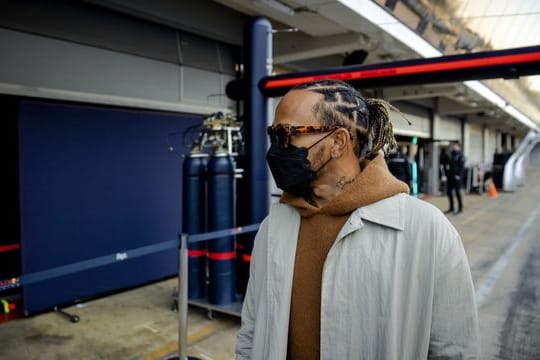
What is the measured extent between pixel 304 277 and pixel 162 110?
5.09m

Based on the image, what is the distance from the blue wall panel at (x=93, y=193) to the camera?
15.4ft

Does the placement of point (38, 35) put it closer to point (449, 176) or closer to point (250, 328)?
point (250, 328)

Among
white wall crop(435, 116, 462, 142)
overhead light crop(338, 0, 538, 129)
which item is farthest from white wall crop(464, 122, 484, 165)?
overhead light crop(338, 0, 538, 129)

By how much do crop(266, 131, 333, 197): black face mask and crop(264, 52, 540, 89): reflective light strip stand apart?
2.43 m

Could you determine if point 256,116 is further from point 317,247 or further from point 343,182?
point 317,247

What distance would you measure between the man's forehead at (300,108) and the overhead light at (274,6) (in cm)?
450

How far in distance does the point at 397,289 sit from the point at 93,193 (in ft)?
15.7

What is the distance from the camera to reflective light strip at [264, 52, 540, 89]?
309 cm

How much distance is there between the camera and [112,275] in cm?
546

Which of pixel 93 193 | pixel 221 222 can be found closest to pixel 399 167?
pixel 221 222

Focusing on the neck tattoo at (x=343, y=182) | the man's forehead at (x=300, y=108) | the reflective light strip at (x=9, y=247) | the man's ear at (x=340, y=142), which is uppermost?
the man's forehead at (x=300, y=108)

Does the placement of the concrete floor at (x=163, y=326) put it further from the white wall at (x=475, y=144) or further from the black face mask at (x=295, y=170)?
the white wall at (x=475, y=144)

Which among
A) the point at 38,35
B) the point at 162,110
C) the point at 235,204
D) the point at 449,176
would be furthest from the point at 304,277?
the point at 449,176

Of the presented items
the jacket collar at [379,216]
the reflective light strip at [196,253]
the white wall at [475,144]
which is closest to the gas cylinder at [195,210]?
the reflective light strip at [196,253]
